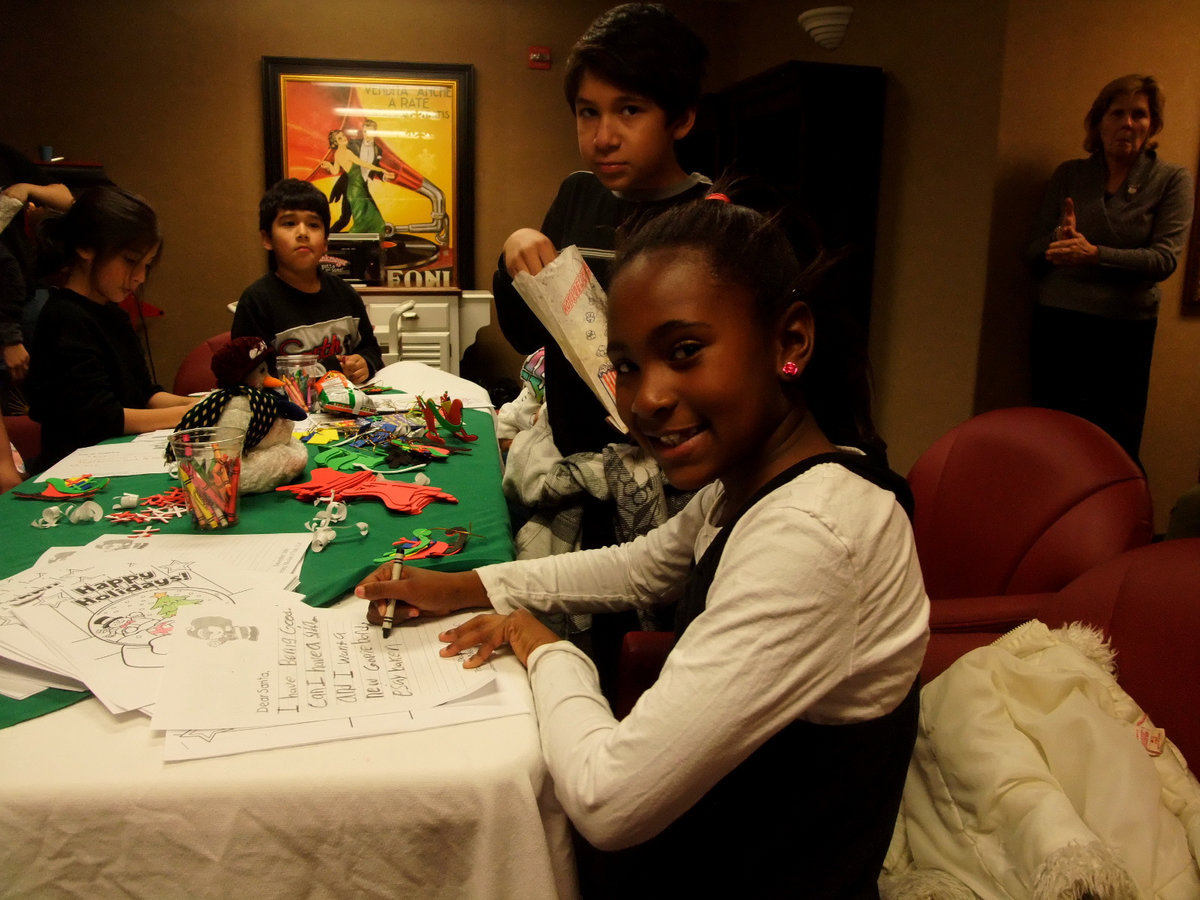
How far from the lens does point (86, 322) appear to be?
1964 mm

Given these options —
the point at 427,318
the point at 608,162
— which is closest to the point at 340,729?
the point at 608,162

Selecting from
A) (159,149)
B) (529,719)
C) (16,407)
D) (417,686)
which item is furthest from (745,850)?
(159,149)

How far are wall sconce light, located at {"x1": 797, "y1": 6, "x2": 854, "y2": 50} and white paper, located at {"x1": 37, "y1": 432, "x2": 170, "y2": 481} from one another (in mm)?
3315

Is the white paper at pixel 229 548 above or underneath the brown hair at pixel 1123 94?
underneath

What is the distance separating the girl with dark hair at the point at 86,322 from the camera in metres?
1.92

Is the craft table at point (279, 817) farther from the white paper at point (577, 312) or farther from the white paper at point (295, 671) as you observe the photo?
the white paper at point (577, 312)

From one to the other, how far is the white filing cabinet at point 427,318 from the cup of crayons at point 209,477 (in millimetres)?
3345

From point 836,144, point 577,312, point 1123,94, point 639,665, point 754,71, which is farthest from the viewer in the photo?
point 754,71

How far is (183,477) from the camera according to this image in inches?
49.8

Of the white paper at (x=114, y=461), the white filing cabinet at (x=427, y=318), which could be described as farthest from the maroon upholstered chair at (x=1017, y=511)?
the white filing cabinet at (x=427, y=318)

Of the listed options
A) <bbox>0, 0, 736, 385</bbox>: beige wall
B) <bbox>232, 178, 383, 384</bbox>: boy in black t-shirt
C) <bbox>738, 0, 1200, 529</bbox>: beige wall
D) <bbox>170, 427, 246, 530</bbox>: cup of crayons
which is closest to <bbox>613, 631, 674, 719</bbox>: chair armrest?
<bbox>170, 427, 246, 530</bbox>: cup of crayons

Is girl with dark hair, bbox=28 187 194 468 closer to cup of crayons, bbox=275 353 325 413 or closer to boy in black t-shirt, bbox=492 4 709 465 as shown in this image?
cup of crayons, bbox=275 353 325 413

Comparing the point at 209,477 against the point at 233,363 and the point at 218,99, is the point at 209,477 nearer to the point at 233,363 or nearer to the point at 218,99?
the point at 233,363

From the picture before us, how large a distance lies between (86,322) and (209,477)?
0.98 m
